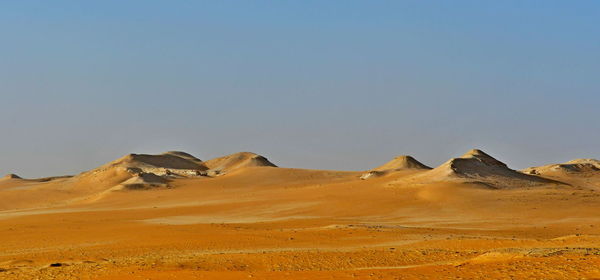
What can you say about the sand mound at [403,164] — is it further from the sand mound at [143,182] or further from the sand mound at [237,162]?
the sand mound at [143,182]

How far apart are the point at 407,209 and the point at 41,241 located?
2148 centimetres

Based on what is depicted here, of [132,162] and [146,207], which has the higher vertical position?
[132,162]

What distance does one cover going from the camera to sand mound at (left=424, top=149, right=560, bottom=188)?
5326 centimetres

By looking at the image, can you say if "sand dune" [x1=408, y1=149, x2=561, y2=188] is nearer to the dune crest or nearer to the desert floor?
the desert floor

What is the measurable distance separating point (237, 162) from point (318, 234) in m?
71.3

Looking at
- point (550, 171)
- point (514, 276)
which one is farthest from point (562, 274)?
point (550, 171)

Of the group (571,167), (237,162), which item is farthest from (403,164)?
(237,162)

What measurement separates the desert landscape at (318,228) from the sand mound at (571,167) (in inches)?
12.9

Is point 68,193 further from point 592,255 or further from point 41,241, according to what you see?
point 592,255

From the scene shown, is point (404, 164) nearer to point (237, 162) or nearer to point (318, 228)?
point (237, 162)

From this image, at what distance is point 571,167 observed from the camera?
7750 centimetres

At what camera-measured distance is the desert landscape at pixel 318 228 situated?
68.3 ft

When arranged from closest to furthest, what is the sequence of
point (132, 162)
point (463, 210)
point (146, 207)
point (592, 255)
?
point (592, 255)
point (463, 210)
point (146, 207)
point (132, 162)

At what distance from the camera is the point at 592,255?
20.5 meters
